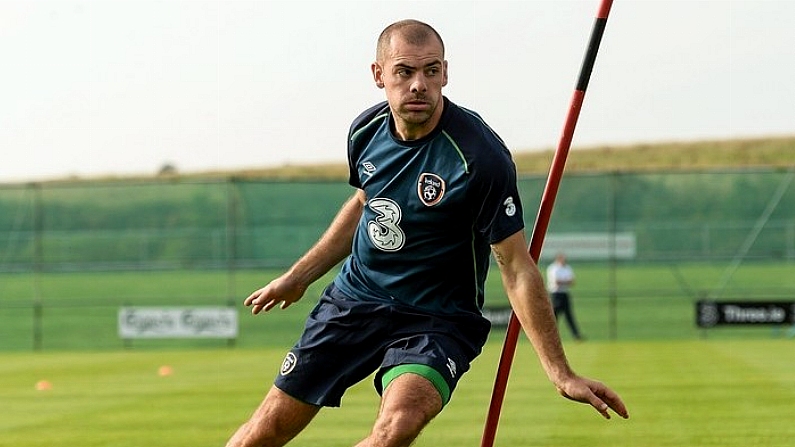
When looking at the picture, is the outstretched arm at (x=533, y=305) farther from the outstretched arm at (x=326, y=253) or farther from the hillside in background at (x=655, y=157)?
the hillside in background at (x=655, y=157)

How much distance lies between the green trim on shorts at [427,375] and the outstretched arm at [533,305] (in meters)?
0.45

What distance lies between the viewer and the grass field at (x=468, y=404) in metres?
13.1

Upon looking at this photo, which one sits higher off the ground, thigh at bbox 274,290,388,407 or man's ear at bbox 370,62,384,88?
man's ear at bbox 370,62,384,88

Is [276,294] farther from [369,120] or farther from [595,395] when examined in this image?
[595,395]

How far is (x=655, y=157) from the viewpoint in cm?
7812

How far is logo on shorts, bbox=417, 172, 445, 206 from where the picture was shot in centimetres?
699

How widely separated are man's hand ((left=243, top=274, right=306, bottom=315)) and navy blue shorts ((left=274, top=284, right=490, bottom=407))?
36 cm

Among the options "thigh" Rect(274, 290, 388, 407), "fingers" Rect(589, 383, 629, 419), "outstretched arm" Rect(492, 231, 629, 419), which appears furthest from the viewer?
"thigh" Rect(274, 290, 388, 407)

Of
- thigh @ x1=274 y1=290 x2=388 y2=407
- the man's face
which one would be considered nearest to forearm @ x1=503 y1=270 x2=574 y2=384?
thigh @ x1=274 y1=290 x2=388 y2=407

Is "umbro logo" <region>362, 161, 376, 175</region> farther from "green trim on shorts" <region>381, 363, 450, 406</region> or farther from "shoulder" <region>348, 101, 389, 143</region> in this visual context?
"green trim on shorts" <region>381, 363, 450, 406</region>

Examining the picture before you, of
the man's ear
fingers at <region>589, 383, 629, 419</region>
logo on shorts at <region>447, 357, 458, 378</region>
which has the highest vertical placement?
the man's ear

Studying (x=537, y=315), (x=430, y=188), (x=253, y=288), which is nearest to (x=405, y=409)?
(x=537, y=315)

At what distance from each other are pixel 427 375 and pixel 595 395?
0.80 m

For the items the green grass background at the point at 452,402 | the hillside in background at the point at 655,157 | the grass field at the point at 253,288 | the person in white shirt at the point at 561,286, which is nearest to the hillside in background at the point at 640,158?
the hillside in background at the point at 655,157
